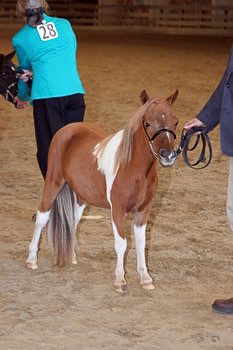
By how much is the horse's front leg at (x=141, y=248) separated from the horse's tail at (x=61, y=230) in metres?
0.57

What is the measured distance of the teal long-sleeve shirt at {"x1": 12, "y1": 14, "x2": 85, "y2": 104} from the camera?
4.79m

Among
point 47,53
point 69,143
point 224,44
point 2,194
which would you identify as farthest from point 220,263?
point 224,44

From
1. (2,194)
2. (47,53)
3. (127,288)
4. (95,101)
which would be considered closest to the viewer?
(127,288)

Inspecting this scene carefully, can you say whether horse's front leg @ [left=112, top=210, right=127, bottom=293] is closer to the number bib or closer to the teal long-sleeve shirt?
the teal long-sleeve shirt

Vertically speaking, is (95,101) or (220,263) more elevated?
(220,263)

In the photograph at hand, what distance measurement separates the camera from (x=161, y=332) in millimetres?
3479

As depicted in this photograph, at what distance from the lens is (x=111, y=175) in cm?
393

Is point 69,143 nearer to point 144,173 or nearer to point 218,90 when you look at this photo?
point 144,173

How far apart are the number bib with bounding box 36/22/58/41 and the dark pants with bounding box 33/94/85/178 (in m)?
0.48

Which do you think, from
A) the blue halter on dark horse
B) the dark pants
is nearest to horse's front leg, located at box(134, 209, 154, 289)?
the dark pants

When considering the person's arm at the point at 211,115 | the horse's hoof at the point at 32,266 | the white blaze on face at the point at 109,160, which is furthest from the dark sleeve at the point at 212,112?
the horse's hoof at the point at 32,266

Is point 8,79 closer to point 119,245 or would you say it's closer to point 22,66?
point 22,66

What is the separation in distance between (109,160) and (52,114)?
120 cm

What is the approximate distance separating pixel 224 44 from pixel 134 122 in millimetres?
17225
